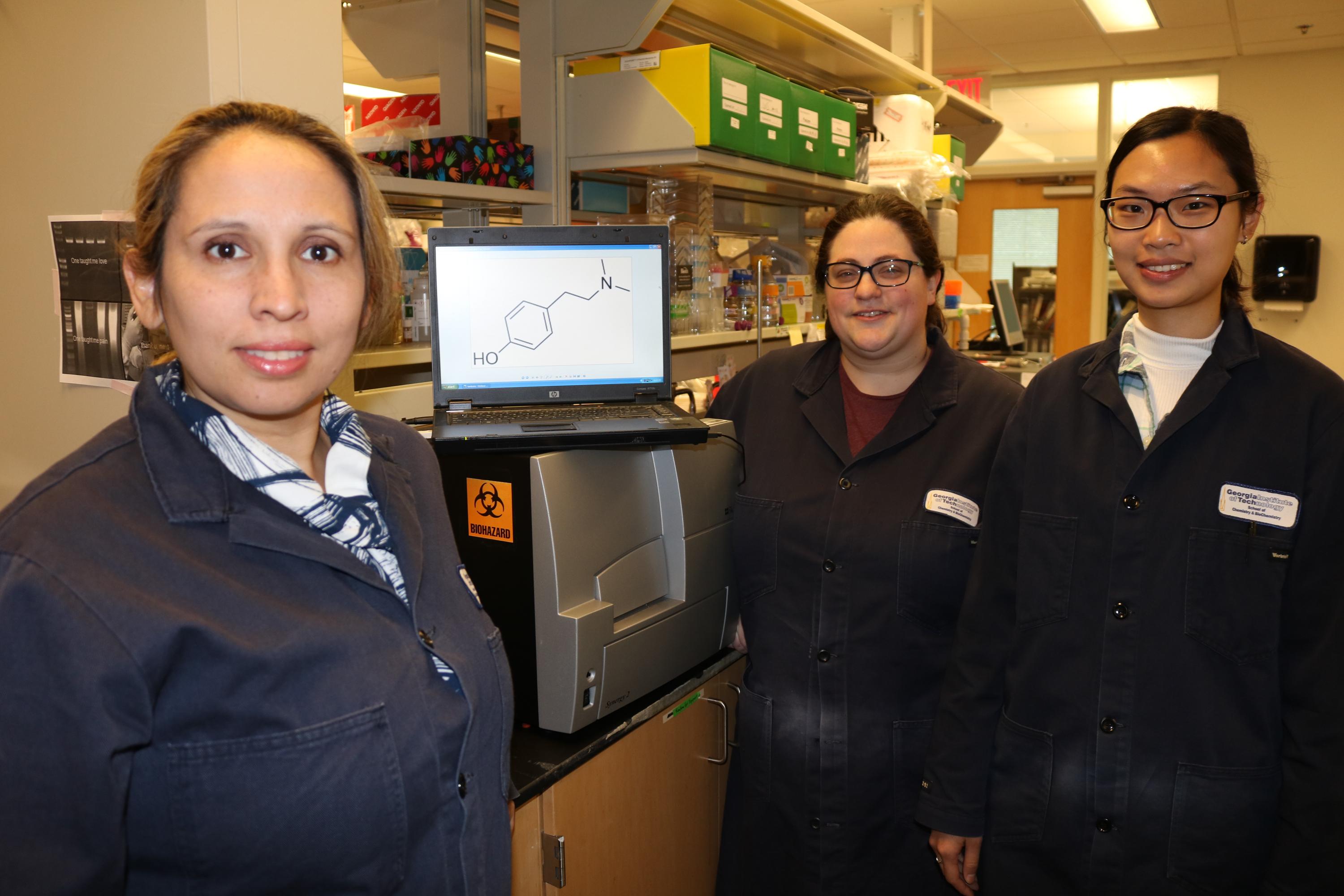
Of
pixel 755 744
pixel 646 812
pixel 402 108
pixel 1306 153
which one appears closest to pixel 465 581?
pixel 646 812

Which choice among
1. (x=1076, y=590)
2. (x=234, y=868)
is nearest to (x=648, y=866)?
(x=1076, y=590)

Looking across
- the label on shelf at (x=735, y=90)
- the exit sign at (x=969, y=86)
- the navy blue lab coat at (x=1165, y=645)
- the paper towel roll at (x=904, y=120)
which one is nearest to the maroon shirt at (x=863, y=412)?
the navy blue lab coat at (x=1165, y=645)

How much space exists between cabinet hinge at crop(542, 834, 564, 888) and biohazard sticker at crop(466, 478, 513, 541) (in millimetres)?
449

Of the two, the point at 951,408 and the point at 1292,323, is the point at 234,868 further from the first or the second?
the point at 1292,323

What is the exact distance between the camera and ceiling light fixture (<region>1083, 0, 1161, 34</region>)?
5.02 metres

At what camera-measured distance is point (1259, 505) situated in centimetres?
126

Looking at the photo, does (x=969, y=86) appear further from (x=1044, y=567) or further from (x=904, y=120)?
(x=1044, y=567)

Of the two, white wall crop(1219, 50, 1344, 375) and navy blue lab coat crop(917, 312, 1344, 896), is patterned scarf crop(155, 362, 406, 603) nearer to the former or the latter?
navy blue lab coat crop(917, 312, 1344, 896)

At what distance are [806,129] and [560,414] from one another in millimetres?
1413

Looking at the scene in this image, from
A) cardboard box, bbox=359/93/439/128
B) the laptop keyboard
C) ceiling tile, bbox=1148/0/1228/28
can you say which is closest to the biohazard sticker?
the laptop keyboard

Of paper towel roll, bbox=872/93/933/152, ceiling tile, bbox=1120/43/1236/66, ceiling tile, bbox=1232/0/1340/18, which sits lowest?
paper towel roll, bbox=872/93/933/152

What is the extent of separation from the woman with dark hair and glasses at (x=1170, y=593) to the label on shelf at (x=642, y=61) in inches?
42.7

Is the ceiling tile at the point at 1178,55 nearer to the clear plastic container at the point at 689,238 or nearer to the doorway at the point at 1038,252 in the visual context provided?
the doorway at the point at 1038,252

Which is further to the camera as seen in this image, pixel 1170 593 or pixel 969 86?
pixel 969 86
